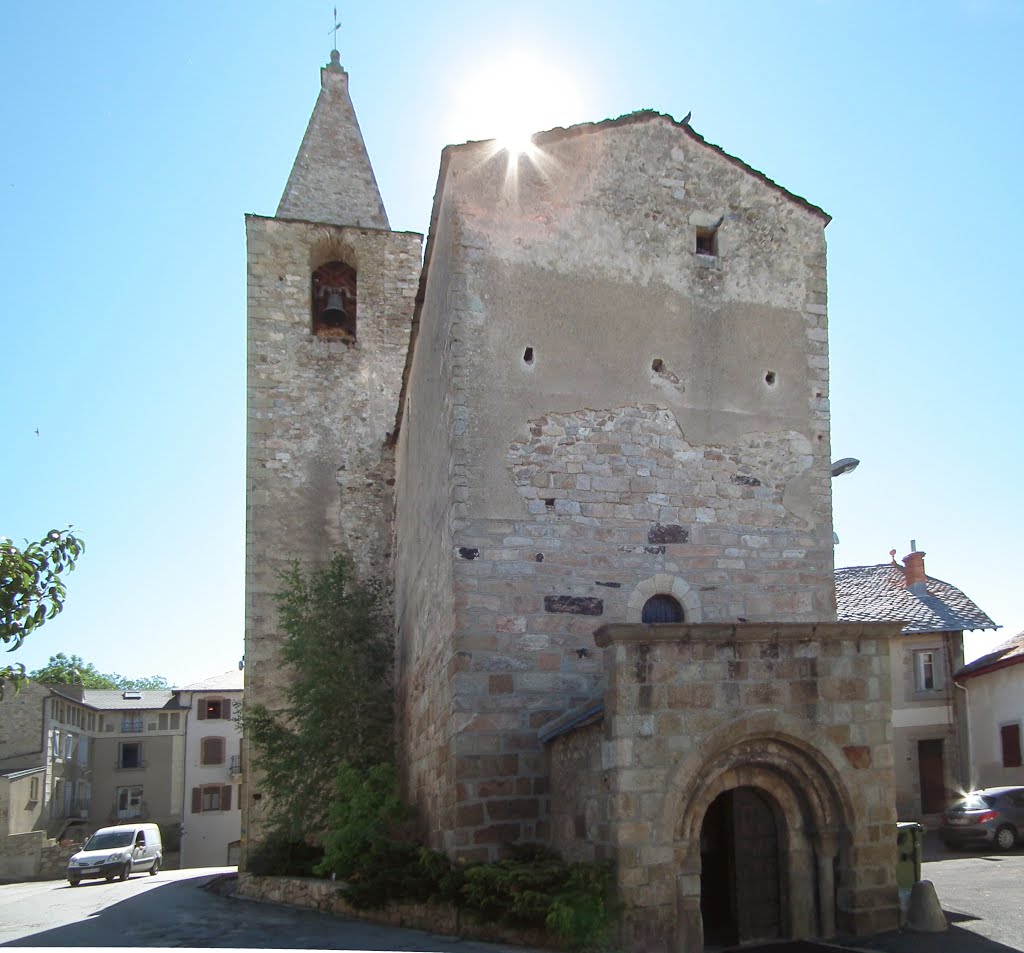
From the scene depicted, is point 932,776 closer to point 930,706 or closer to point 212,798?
point 930,706

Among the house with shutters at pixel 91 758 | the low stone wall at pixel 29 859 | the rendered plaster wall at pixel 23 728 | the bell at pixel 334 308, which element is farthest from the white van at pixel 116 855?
the rendered plaster wall at pixel 23 728

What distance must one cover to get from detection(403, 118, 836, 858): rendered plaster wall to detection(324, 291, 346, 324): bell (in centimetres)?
734

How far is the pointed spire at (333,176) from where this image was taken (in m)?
A: 21.0

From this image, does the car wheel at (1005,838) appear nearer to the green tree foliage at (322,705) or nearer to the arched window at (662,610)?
the arched window at (662,610)

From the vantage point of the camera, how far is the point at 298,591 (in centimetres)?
1677

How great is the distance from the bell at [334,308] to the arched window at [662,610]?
10731 millimetres

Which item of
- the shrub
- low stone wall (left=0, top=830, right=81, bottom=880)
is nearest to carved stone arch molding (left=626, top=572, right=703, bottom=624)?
the shrub

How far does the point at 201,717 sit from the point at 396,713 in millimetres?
30396

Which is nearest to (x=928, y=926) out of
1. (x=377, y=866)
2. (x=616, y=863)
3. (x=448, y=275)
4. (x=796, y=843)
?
(x=796, y=843)

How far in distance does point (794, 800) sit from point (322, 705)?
809 cm

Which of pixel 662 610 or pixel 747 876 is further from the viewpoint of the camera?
pixel 662 610

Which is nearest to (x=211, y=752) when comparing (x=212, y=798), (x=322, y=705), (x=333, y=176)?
(x=212, y=798)

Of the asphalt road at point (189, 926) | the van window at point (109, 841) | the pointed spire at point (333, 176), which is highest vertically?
the pointed spire at point (333, 176)

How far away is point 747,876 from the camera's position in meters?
9.37
